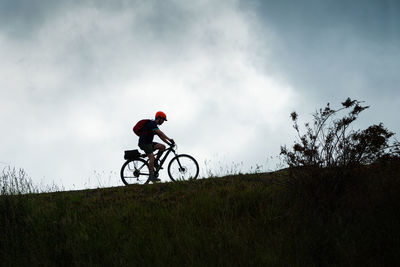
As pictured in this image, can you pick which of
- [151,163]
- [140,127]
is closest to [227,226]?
[151,163]

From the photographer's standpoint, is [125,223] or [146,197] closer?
[125,223]

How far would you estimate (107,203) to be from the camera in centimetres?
691

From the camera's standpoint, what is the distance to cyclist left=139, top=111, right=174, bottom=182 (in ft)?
32.2

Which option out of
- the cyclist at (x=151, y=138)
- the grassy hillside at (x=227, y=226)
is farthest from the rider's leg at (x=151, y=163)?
the grassy hillside at (x=227, y=226)

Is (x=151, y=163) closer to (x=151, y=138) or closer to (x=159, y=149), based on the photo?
(x=159, y=149)

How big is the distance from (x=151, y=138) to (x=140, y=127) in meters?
0.49

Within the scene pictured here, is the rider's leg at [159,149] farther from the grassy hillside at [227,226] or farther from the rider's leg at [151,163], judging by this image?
the grassy hillside at [227,226]

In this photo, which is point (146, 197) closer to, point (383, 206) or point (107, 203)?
point (107, 203)

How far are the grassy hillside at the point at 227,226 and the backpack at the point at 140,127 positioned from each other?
10.6 feet

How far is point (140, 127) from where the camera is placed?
32.4 feet

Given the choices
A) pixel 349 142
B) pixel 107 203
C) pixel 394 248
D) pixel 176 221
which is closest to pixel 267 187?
pixel 349 142

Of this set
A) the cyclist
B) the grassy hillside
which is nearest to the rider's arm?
the cyclist

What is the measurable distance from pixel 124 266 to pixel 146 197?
104 inches

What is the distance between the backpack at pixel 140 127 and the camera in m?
9.88
